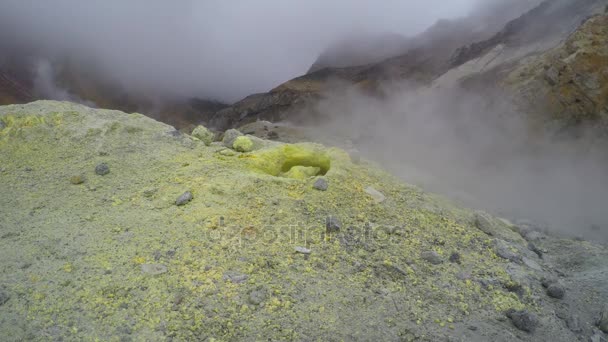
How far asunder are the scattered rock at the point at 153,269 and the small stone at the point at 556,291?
10.4 feet

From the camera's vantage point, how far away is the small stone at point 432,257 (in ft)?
10.5

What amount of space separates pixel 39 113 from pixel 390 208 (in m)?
5.02

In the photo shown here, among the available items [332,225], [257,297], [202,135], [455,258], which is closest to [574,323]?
[455,258]

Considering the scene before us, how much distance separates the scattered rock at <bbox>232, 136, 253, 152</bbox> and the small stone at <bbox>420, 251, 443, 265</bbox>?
10.2 feet

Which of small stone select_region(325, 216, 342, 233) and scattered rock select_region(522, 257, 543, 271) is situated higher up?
small stone select_region(325, 216, 342, 233)

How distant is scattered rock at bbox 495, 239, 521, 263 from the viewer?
3508mm

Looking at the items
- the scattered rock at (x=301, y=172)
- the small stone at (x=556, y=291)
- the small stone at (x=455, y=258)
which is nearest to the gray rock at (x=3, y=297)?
the scattered rock at (x=301, y=172)

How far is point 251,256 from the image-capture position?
3010mm

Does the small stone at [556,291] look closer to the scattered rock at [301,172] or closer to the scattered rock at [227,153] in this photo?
the scattered rock at [301,172]

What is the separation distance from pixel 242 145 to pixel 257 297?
3203 millimetres

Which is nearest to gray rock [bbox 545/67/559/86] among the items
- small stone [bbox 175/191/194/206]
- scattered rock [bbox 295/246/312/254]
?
scattered rock [bbox 295/246/312/254]

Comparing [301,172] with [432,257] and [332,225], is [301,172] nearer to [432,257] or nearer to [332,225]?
[332,225]

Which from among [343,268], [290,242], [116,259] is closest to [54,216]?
[116,259]

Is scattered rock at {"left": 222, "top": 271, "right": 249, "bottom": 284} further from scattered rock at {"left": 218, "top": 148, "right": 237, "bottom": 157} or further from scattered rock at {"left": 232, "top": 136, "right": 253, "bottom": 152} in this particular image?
scattered rock at {"left": 232, "top": 136, "right": 253, "bottom": 152}
